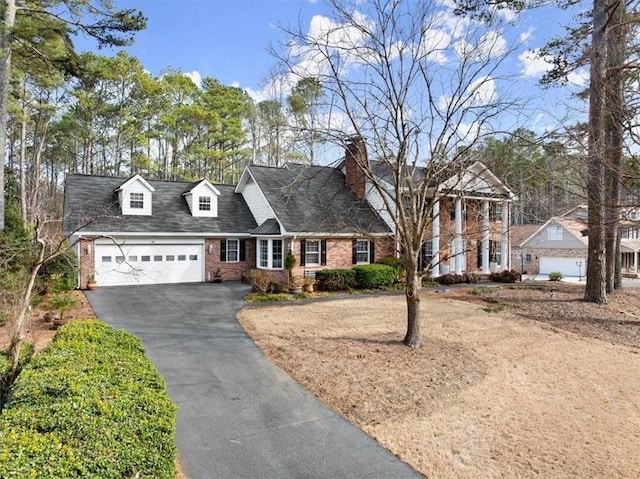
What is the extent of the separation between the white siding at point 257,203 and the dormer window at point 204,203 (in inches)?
94.9

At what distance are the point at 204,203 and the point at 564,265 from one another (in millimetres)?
31553

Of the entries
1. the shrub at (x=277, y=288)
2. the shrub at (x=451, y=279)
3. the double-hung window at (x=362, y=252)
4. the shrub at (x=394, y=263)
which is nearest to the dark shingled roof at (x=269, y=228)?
the shrub at (x=277, y=288)

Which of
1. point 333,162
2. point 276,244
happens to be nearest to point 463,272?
point 276,244

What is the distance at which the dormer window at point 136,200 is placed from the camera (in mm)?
18719

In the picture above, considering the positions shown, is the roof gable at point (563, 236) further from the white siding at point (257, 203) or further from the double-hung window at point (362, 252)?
the white siding at point (257, 203)

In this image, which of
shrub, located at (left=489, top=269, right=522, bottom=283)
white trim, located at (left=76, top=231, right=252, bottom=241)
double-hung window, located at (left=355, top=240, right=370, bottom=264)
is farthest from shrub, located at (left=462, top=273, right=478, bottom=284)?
white trim, located at (left=76, top=231, right=252, bottom=241)

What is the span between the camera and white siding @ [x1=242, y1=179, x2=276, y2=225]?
66.7 feet

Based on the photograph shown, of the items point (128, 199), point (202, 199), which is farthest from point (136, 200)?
point (202, 199)

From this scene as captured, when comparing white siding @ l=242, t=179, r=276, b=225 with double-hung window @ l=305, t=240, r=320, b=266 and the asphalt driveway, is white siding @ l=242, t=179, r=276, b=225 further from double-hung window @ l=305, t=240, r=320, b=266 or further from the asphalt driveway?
the asphalt driveway

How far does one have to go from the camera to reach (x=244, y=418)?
567cm

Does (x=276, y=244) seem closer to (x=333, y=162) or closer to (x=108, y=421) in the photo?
(x=333, y=162)

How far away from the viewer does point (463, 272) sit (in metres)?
23.0

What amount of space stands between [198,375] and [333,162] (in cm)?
577

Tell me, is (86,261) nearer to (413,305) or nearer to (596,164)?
(413,305)
